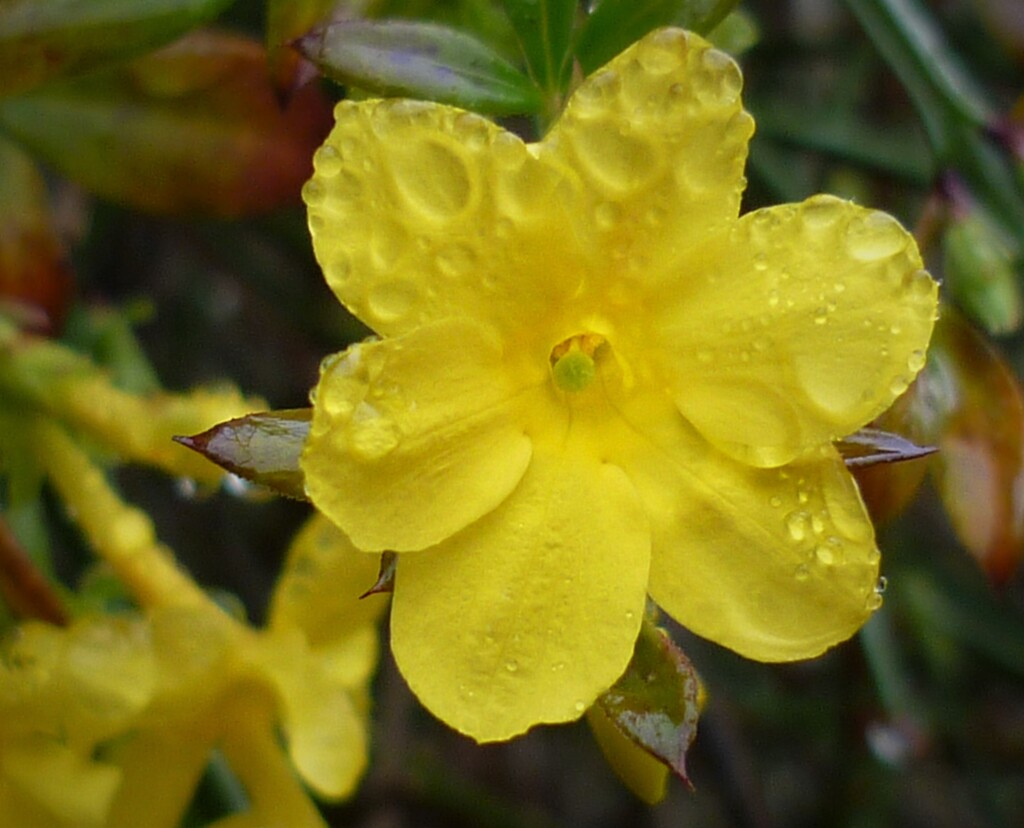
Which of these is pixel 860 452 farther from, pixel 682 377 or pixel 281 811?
pixel 281 811

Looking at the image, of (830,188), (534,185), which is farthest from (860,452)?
(830,188)

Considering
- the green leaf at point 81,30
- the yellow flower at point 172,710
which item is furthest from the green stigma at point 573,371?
the green leaf at point 81,30

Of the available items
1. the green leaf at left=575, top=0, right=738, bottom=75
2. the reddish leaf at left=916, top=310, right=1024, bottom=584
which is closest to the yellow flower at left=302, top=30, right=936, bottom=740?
the green leaf at left=575, top=0, right=738, bottom=75

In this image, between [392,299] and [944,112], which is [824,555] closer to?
[392,299]

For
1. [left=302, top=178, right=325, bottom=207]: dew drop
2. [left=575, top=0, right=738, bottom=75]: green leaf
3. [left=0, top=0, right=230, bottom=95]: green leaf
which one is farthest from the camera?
[left=0, top=0, right=230, bottom=95]: green leaf

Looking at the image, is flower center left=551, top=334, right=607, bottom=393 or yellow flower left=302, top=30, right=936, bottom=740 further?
flower center left=551, top=334, right=607, bottom=393

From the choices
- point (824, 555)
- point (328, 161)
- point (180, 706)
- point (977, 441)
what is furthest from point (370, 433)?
point (977, 441)

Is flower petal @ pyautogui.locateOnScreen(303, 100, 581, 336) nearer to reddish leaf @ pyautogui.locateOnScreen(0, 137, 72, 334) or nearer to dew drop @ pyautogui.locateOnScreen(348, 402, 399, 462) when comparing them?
dew drop @ pyautogui.locateOnScreen(348, 402, 399, 462)
